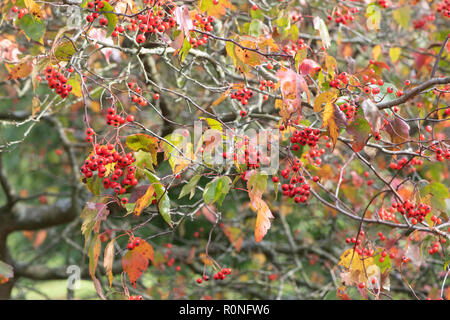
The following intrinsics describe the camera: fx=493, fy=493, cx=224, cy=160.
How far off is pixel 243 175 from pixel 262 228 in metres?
0.21

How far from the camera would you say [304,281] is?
4129 mm

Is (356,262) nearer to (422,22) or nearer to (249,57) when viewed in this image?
(249,57)

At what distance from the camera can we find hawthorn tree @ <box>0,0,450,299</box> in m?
1.87

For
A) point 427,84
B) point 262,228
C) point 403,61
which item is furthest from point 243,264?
point 427,84

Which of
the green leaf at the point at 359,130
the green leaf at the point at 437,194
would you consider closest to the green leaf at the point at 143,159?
the green leaf at the point at 359,130

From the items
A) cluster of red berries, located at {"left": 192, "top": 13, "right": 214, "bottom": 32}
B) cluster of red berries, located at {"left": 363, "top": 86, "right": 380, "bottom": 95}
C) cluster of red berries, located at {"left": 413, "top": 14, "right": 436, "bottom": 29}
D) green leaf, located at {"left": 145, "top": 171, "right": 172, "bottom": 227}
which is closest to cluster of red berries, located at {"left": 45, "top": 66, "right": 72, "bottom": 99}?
green leaf, located at {"left": 145, "top": 171, "right": 172, "bottom": 227}

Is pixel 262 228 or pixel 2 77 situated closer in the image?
pixel 262 228

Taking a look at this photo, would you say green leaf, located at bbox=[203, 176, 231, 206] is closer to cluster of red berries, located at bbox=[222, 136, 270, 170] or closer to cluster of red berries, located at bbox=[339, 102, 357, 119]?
cluster of red berries, located at bbox=[222, 136, 270, 170]

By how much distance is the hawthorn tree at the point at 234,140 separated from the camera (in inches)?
73.7

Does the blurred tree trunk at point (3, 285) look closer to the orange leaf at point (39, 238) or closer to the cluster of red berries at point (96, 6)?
the orange leaf at point (39, 238)

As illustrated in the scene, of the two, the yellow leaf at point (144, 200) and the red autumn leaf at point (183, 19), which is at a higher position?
the red autumn leaf at point (183, 19)
